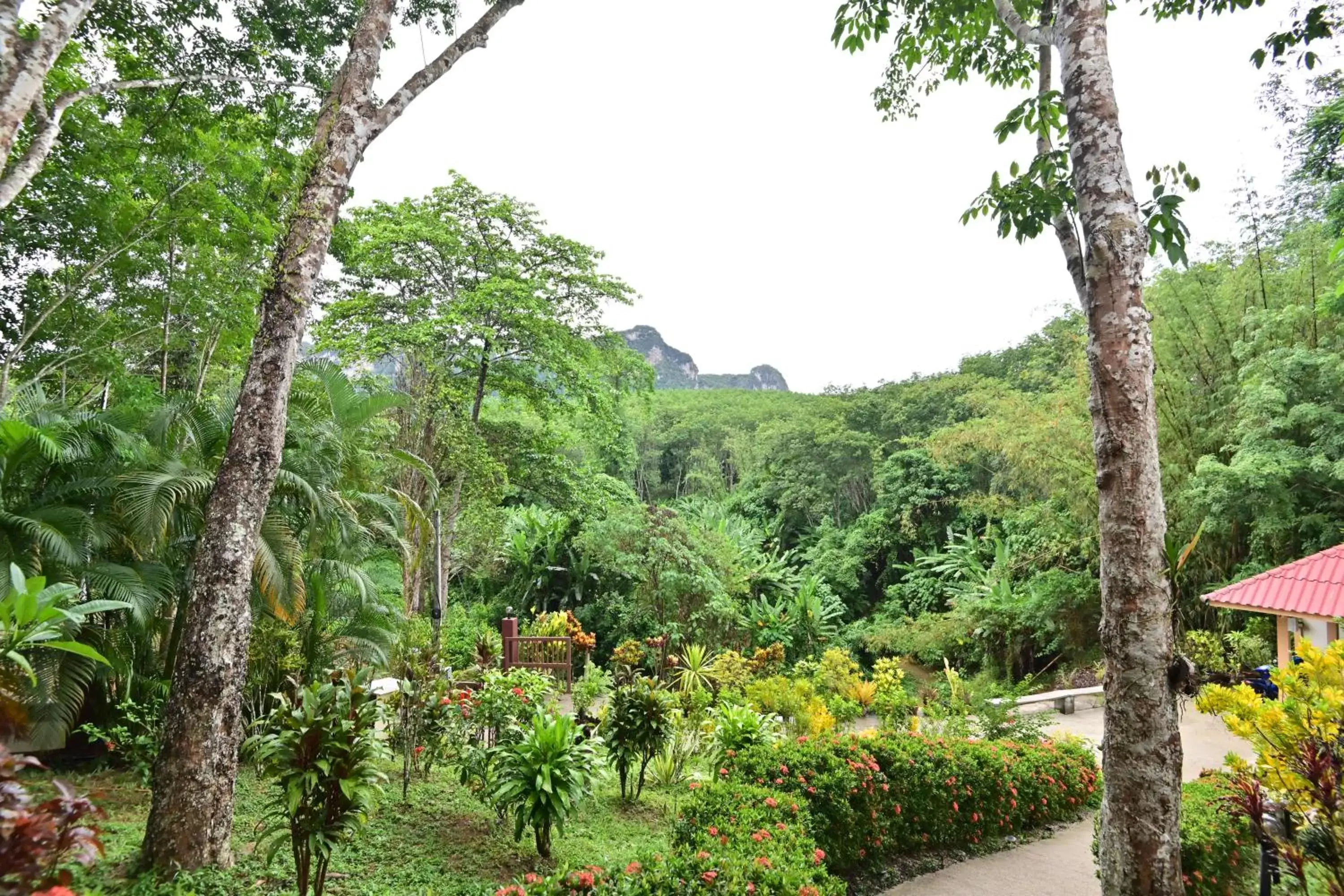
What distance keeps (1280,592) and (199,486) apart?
10672 mm

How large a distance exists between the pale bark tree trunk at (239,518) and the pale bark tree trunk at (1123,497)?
419 centimetres

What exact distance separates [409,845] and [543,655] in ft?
23.6

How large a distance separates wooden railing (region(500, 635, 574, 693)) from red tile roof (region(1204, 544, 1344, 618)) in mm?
8739

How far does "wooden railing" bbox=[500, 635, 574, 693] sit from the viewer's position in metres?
10.8

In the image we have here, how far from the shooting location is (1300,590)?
24.0ft

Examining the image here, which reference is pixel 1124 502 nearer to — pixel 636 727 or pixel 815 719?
pixel 636 727

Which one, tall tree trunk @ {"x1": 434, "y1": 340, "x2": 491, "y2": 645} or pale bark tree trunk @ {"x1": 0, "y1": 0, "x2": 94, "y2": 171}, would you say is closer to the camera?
pale bark tree trunk @ {"x1": 0, "y1": 0, "x2": 94, "y2": 171}

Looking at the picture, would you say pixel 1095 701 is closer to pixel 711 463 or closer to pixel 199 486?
pixel 199 486

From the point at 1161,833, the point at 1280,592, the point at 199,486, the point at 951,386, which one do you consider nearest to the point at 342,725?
the point at 199,486

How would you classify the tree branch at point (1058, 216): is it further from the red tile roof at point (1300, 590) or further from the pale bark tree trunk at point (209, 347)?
the pale bark tree trunk at point (209, 347)

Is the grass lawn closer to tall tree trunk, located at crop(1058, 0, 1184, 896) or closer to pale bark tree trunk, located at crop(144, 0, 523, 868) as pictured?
pale bark tree trunk, located at crop(144, 0, 523, 868)

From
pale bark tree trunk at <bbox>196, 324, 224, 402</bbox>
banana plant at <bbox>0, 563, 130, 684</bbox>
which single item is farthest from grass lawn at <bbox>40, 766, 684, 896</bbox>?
pale bark tree trunk at <bbox>196, 324, 224, 402</bbox>

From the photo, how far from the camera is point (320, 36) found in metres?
5.81

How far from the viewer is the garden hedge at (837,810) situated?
275 cm
